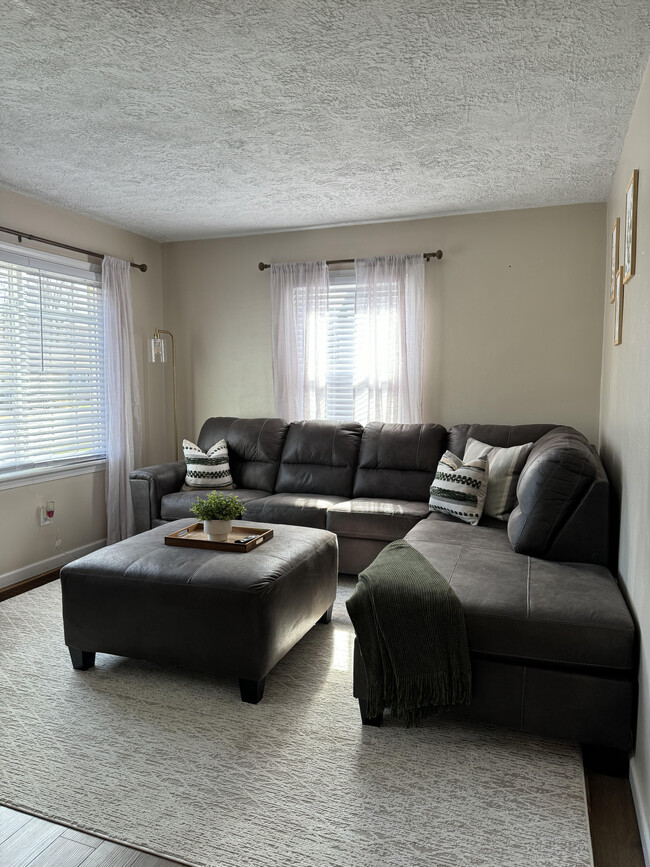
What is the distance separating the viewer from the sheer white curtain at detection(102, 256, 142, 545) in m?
4.75

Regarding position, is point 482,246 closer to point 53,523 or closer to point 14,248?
point 14,248

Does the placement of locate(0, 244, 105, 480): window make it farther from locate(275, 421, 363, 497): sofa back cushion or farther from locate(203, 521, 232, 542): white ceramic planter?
locate(203, 521, 232, 542): white ceramic planter

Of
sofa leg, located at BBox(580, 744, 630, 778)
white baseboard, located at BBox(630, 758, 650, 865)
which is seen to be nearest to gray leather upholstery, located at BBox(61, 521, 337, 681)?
sofa leg, located at BBox(580, 744, 630, 778)

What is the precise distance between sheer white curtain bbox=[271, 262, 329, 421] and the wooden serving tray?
2019 millimetres

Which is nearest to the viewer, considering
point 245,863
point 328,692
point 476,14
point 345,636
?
point 245,863

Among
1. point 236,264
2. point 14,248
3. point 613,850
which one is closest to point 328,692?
point 613,850

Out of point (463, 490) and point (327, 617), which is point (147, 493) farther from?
point (463, 490)

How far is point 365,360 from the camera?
4906 mm

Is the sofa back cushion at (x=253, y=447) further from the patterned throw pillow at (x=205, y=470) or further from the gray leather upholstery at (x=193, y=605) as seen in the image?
the gray leather upholstery at (x=193, y=605)

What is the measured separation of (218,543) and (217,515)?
0.13 metres

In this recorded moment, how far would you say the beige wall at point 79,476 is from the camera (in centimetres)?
401

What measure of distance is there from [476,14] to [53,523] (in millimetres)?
3913

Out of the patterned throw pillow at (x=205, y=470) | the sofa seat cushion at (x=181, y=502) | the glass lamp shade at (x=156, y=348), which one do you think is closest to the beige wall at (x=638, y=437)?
the sofa seat cushion at (x=181, y=502)

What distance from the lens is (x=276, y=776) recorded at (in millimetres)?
2076
